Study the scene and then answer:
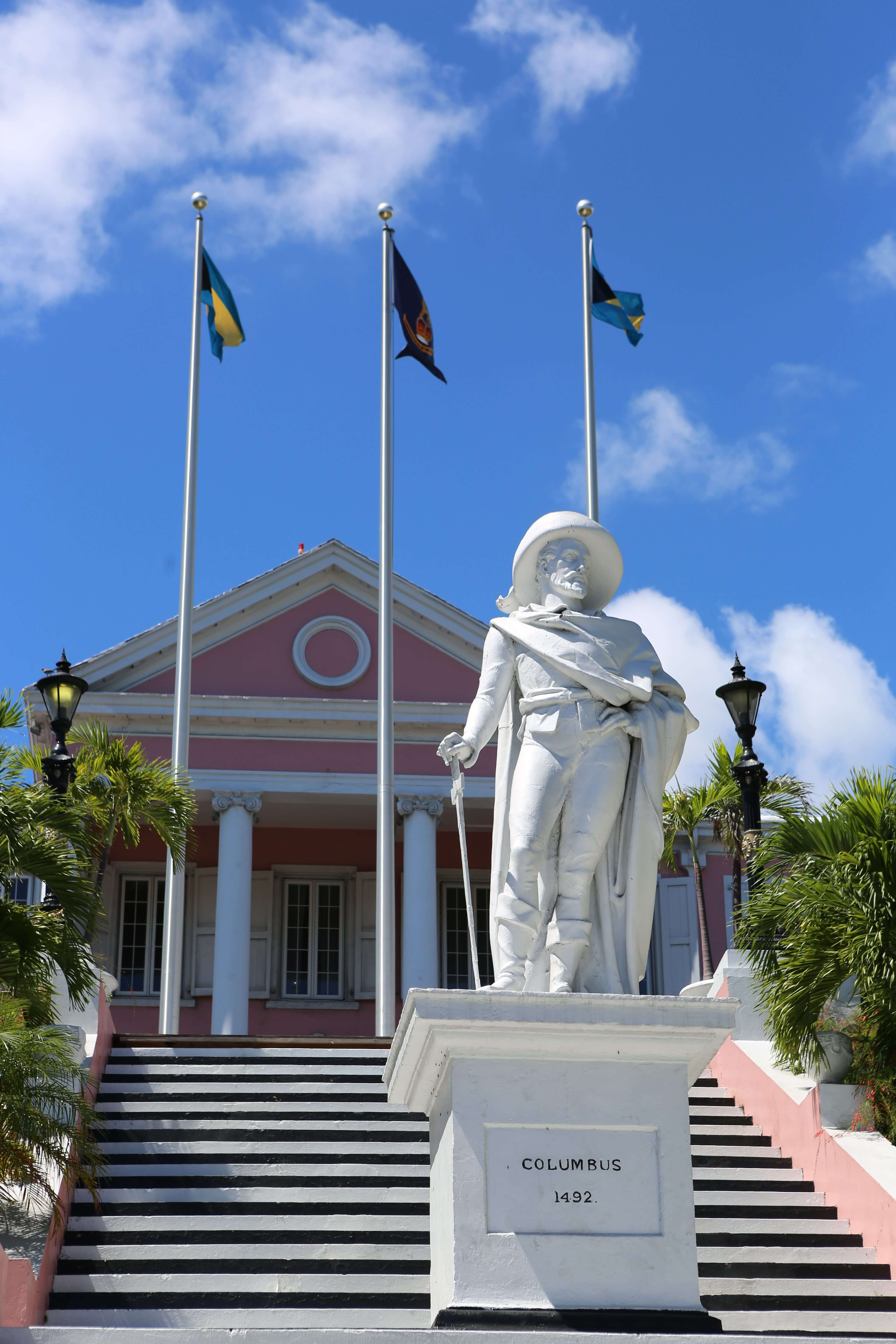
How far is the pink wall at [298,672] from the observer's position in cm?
2219

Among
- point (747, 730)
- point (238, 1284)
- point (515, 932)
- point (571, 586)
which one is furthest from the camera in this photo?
point (747, 730)

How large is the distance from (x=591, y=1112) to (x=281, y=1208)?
4.08 meters

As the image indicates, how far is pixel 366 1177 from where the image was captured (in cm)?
973

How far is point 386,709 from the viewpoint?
706 inches

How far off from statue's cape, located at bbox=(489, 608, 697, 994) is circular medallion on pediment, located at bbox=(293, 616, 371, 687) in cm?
1511

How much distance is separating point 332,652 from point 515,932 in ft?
52.9

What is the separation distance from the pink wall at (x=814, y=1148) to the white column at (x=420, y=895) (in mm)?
8022

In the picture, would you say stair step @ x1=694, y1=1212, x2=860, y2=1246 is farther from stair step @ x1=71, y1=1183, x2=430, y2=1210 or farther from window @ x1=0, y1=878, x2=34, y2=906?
window @ x1=0, y1=878, x2=34, y2=906

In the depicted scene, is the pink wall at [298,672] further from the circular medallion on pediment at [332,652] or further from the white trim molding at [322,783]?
the white trim molding at [322,783]

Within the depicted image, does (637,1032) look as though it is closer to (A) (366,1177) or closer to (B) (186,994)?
(A) (366,1177)

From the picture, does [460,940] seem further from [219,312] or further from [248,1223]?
[248,1223]

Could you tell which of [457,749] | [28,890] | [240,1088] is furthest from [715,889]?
[457,749]

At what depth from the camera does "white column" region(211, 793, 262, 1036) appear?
62.7 ft

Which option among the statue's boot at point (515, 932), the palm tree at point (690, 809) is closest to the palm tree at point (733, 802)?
the palm tree at point (690, 809)
